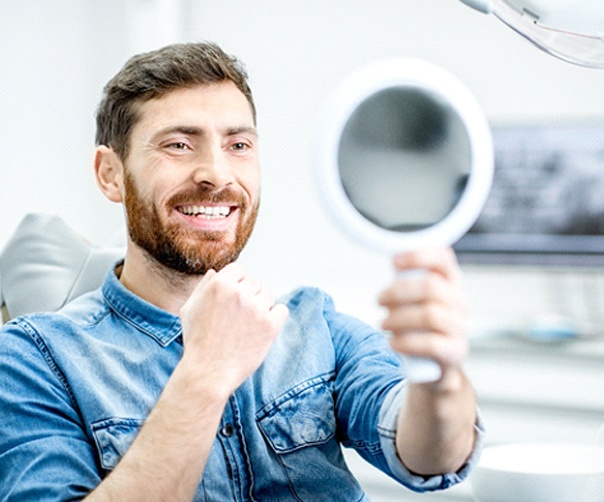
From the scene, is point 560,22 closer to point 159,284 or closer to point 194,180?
point 194,180

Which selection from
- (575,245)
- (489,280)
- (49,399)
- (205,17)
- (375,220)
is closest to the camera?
(375,220)

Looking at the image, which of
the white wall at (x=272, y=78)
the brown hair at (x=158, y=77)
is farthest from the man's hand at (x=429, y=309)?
the white wall at (x=272, y=78)

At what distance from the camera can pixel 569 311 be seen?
9.70ft

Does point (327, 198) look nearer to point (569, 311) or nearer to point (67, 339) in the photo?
point (67, 339)

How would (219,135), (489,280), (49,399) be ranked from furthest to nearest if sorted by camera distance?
1. (489,280)
2. (219,135)
3. (49,399)

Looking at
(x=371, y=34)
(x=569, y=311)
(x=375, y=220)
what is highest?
(x=371, y=34)

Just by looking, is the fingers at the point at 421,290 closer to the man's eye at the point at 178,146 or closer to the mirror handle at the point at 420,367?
the mirror handle at the point at 420,367

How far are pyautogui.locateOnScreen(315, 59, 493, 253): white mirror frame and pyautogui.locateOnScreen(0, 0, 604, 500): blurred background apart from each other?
213 centimetres

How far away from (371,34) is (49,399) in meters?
2.38

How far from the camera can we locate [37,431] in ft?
3.68

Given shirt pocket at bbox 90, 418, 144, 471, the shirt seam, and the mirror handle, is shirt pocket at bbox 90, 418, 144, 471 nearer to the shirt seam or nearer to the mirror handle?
the shirt seam

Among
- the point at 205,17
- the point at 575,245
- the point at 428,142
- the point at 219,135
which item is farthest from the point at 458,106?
the point at 205,17

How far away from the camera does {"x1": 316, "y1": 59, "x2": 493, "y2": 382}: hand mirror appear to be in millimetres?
703

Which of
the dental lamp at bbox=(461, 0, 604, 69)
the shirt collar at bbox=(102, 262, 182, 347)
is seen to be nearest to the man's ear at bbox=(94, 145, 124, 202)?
the shirt collar at bbox=(102, 262, 182, 347)
